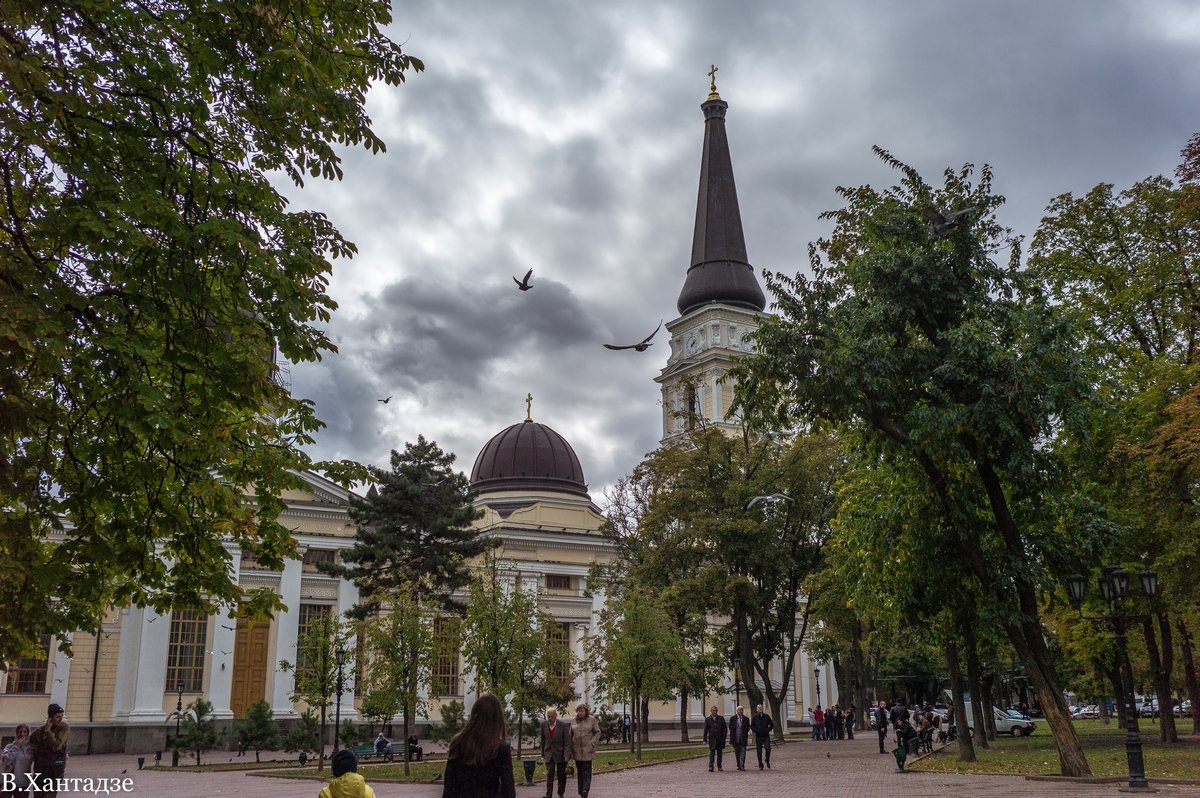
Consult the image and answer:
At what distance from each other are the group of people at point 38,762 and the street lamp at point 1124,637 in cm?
1616

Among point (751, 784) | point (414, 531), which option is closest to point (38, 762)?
point (751, 784)

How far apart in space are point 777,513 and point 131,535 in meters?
31.4

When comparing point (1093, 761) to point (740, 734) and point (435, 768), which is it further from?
point (435, 768)

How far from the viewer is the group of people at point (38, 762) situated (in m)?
11.8

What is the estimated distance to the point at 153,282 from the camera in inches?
367

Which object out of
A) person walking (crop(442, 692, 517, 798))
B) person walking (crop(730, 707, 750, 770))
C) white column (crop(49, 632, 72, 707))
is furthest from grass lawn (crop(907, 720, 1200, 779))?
white column (crop(49, 632, 72, 707))

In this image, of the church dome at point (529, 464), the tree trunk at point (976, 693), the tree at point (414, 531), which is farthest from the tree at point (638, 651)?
the church dome at point (529, 464)

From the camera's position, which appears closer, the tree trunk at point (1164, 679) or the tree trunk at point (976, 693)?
the tree trunk at point (976, 693)

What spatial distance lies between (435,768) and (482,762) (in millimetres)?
A: 25011

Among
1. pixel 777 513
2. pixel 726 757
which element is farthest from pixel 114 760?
pixel 777 513

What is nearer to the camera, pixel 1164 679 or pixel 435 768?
pixel 435 768

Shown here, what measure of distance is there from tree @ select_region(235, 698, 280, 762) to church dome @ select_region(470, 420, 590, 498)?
2643 centimetres

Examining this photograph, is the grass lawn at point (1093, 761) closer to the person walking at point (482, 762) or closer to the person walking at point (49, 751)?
the person walking at point (482, 762)

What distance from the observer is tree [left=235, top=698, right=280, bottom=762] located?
39812mm
